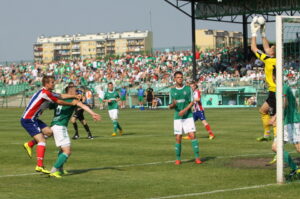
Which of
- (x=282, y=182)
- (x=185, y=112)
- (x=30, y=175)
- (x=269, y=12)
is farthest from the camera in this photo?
(x=269, y=12)

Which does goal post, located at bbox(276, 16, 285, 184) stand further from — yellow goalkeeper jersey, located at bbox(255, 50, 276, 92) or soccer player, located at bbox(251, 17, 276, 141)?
yellow goalkeeper jersey, located at bbox(255, 50, 276, 92)

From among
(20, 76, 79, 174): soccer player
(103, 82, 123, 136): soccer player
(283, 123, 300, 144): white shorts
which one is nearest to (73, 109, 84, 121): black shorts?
(103, 82, 123, 136): soccer player

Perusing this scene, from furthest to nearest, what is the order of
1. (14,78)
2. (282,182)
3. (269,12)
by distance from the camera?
(14,78) → (269,12) → (282,182)

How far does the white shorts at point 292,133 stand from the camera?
37.0ft

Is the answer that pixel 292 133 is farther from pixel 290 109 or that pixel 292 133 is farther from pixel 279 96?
pixel 279 96

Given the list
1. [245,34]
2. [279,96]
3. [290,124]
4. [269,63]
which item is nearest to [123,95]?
[245,34]

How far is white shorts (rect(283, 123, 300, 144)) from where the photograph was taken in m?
11.3

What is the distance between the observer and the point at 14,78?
73.0 m

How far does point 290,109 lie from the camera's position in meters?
11.5

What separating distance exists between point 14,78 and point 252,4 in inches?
1236

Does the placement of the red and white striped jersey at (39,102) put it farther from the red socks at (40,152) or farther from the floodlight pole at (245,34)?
the floodlight pole at (245,34)

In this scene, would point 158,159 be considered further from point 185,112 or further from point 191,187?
point 191,187

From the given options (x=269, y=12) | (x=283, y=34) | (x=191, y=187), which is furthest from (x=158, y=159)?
(x=269, y=12)

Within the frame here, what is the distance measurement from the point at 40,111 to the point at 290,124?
5.34 meters
